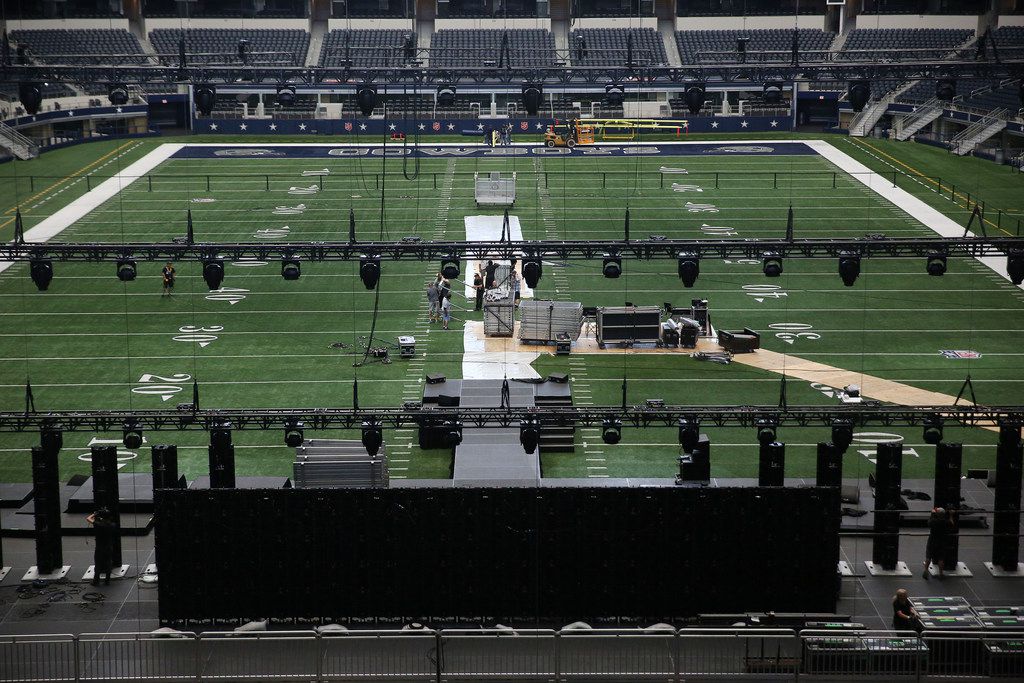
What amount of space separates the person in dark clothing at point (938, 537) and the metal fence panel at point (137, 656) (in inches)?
382

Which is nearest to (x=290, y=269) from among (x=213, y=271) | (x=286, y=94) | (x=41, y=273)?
(x=213, y=271)

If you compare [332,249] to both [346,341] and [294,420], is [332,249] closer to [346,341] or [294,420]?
[294,420]

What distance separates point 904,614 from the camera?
1739 centimetres

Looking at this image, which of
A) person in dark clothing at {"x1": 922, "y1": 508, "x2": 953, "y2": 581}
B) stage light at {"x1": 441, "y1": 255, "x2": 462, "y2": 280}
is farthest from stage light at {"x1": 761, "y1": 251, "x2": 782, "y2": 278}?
person in dark clothing at {"x1": 922, "y1": 508, "x2": 953, "y2": 581}

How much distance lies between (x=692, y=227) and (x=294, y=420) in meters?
23.7

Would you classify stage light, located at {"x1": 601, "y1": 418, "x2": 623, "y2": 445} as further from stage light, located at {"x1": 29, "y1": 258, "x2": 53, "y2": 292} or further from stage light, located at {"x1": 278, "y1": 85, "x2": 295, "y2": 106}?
stage light, located at {"x1": 29, "y1": 258, "x2": 53, "y2": 292}

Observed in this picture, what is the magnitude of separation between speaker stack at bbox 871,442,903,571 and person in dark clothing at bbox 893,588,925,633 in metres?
2.10

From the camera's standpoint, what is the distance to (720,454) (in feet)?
80.6

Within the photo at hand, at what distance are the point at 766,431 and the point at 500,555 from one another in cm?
419

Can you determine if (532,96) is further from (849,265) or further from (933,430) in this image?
(933,430)

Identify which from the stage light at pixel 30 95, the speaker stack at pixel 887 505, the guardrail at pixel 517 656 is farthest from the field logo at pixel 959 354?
the stage light at pixel 30 95

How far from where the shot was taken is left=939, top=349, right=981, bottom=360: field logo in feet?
97.3

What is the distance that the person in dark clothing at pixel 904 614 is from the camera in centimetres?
1728

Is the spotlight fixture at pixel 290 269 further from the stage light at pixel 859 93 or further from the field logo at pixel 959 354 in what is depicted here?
the field logo at pixel 959 354
